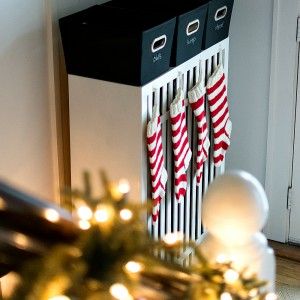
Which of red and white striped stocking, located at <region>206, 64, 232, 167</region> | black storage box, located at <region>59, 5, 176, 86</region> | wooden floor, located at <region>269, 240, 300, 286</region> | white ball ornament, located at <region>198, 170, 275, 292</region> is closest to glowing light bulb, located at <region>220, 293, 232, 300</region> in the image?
white ball ornament, located at <region>198, 170, 275, 292</region>

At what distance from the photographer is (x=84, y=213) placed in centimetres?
101

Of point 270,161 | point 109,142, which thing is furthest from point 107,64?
point 270,161

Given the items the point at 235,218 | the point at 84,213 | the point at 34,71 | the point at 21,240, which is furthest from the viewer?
the point at 34,71

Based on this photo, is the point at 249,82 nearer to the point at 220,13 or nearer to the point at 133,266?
the point at 220,13

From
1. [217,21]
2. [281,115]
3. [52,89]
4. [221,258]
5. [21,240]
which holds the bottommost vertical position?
[281,115]

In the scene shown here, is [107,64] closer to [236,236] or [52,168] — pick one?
[52,168]

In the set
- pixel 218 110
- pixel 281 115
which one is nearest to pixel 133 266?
pixel 218 110

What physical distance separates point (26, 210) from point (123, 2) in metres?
1.99

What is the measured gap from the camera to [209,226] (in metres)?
1.16

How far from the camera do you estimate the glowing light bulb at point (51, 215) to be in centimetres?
78

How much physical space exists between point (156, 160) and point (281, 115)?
827 millimetres

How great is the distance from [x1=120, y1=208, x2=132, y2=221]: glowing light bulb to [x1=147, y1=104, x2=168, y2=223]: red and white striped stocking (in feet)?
4.44

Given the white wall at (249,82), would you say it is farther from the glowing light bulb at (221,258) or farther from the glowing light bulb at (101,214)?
the glowing light bulb at (101,214)

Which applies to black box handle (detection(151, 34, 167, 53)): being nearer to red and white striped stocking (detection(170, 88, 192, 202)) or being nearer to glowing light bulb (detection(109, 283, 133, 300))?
red and white striped stocking (detection(170, 88, 192, 202))
